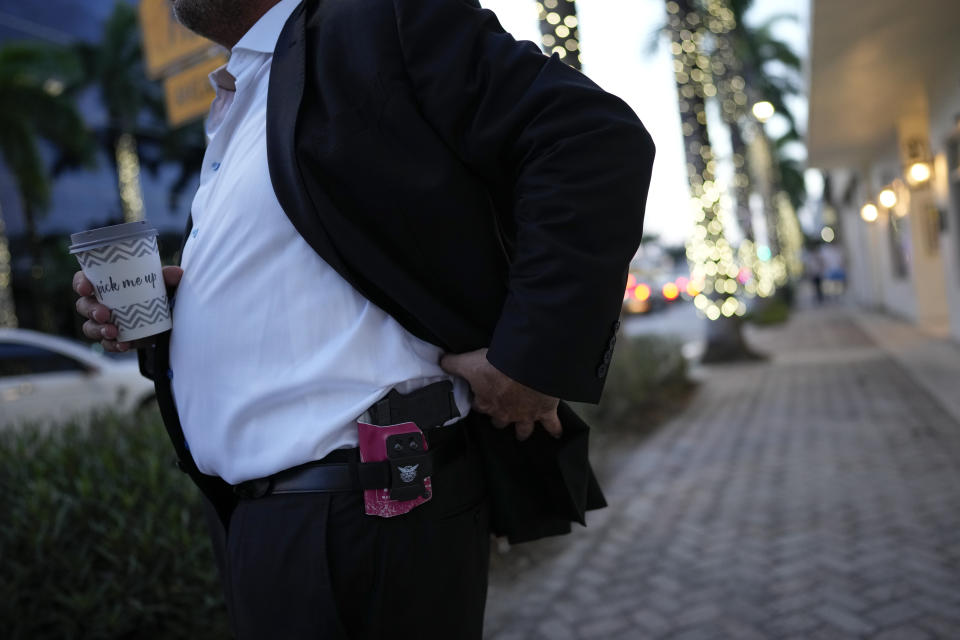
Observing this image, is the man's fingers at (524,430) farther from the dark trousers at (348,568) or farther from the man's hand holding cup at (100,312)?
the man's hand holding cup at (100,312)

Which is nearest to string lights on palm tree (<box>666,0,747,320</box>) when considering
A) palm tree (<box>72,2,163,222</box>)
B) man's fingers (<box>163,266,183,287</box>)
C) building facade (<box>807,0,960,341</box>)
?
building facade (<box>807,0,960,341</box>)

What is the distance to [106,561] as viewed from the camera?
Result: 3.50 m

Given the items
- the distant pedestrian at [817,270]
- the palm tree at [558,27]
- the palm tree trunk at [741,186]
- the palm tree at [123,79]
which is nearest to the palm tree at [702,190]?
the palm tree at [558,27]

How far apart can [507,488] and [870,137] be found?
1859cm

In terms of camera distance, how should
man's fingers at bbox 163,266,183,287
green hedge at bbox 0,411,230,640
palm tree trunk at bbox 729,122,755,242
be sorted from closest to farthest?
man's fingers at bbox 163,266,183,287 → green hedge at bbox 0,411,230,640 → palm tree trunk at bbox 729,122,755,242

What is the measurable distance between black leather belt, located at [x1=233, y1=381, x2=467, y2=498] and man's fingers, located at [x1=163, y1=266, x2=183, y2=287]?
→ 471 mm

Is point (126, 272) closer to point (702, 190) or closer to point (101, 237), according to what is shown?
point (101, 237)

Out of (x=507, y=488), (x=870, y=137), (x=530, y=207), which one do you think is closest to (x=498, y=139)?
(x=530, y=207)

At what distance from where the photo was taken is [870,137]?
17859 mm

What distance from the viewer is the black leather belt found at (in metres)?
1.47

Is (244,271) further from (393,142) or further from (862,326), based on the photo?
(862,326)

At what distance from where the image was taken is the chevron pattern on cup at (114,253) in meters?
1.62

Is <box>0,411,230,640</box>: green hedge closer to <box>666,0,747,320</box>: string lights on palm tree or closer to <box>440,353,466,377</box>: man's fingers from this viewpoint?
<box>440,353,466,377</box>: man's fingers

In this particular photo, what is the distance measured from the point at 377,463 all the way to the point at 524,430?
1.02ft
